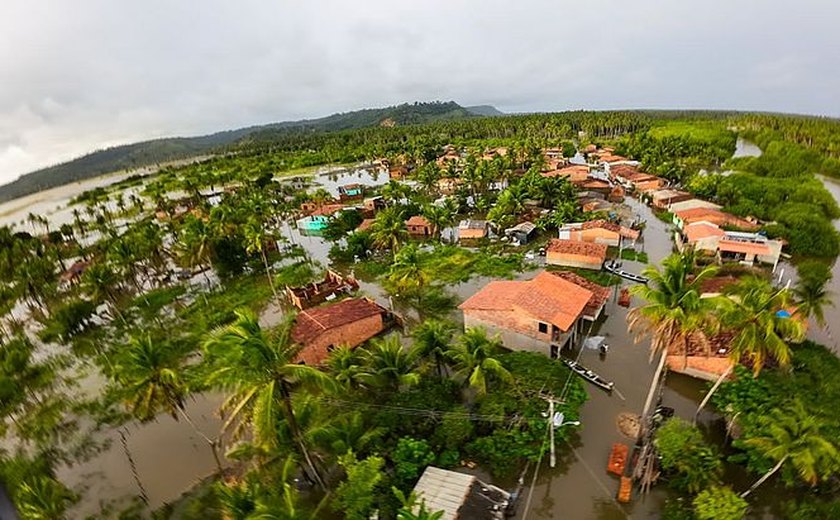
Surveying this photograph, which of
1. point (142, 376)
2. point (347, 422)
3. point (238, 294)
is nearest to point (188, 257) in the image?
point (238, 294)

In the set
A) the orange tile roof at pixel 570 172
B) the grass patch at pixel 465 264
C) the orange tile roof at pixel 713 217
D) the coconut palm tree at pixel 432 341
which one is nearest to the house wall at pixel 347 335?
the coconut palm tree at pixel 432 341

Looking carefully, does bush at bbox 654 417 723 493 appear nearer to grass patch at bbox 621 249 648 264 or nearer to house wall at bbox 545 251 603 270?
house wall at bbox 545 251 603 270

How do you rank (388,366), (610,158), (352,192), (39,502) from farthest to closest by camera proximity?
1. (610,158)
2. (352,192)
3. (388,366)
4. (39,502)

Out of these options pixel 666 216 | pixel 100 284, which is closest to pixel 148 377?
pixel 100 284

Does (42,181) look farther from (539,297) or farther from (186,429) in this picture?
(539,297)

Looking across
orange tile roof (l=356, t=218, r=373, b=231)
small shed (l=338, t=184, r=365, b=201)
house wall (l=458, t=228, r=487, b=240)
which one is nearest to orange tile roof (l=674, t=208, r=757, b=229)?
house wall (l=458, t=228, r=487, b=240)

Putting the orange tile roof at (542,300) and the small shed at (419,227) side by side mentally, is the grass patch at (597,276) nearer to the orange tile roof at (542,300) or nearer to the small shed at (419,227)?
the orange tile roof at (542,300)

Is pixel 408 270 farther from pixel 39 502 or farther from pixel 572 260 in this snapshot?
pixel 39 502
